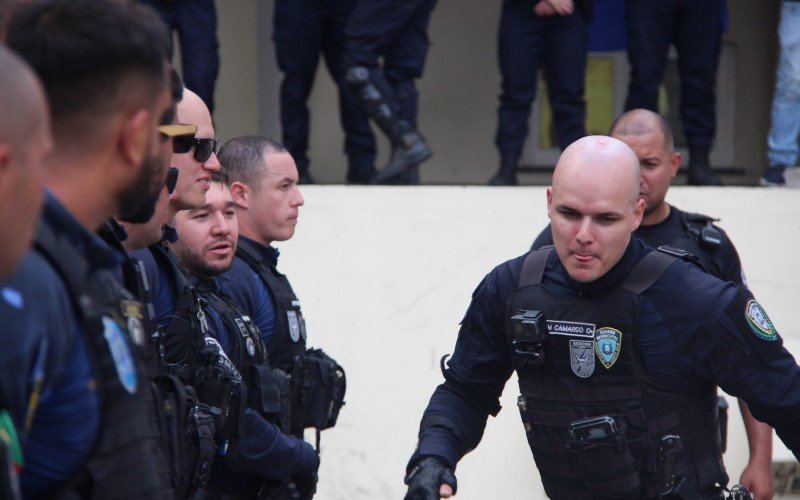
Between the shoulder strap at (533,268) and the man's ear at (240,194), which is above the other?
the shoulder strap at (533,268)

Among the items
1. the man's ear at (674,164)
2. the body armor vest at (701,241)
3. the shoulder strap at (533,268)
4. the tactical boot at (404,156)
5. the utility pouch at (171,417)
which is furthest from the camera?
the tactical boot at (404,156)

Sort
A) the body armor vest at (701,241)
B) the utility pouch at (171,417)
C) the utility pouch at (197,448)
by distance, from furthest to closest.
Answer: the body armor vest at (701,241)
the utility pouch at (197,448)
the utility pouch at (171,417)

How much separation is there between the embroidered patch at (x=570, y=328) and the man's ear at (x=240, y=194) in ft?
4.99

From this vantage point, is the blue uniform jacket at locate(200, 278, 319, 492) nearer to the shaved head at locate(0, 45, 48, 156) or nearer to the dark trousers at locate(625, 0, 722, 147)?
the shaved head at locate(0, 45, 48, 156)

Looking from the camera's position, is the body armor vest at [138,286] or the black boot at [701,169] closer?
the body armor vest at [138,286]

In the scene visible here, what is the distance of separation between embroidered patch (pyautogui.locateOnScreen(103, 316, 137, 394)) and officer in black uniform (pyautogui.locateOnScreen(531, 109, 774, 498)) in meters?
2.62

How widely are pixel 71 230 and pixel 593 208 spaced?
1829 millimetres

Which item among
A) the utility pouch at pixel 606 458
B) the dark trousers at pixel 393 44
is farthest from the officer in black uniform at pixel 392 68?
the utility pouch at pixel 606 458

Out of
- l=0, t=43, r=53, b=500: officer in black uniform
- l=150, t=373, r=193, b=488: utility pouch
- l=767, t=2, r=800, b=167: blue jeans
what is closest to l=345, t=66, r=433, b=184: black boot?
l=767, t=2, r=800, b=167: blue jeans

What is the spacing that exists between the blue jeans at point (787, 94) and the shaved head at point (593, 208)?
11.9ft

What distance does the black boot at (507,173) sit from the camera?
627cm

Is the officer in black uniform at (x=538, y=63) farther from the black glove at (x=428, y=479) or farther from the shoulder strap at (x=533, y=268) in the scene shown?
the black glove at (x=428, y=479)

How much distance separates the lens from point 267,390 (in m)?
3.57

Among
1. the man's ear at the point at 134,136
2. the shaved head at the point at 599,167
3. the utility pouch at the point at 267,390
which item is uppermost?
the man's ear at the point at 134,136
